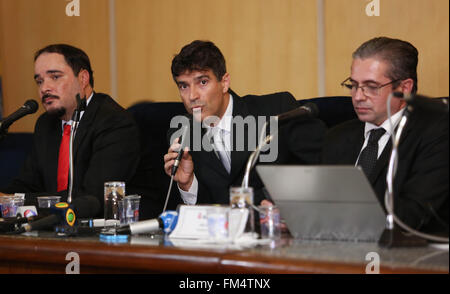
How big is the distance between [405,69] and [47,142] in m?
1.80

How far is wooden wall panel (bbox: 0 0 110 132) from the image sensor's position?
4.61 metres

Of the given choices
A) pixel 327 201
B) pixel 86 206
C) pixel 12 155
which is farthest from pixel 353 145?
pixel 12 155

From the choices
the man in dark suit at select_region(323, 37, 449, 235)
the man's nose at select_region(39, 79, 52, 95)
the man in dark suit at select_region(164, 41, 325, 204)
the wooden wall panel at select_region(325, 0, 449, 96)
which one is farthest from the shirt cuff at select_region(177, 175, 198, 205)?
the wooden wall panel at select_region(325, 0, 449, 96)

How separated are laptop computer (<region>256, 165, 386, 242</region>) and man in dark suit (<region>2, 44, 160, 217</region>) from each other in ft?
4.64

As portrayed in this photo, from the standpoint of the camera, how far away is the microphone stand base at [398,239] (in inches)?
67.2

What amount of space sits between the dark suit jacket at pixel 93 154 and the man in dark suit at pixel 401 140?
3.44 ft

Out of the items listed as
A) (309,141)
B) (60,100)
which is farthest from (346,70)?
(60,100)

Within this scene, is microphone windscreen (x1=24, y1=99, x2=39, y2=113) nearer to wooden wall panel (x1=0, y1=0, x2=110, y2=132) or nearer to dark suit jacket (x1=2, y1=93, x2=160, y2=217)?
dark suit jacket (x1=2, y1=93, x2=160, y2=217)

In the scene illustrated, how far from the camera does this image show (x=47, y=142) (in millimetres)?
3408

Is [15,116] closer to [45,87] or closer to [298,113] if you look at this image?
[45,87]

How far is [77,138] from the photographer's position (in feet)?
10.6

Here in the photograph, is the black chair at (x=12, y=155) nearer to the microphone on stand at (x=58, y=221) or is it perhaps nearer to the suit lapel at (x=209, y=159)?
the suit lapel at (x=209, y=159)

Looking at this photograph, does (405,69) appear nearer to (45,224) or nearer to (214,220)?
(214,220)

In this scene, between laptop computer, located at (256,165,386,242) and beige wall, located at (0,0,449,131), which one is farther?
beige wall, located at (0,0,449,131)
